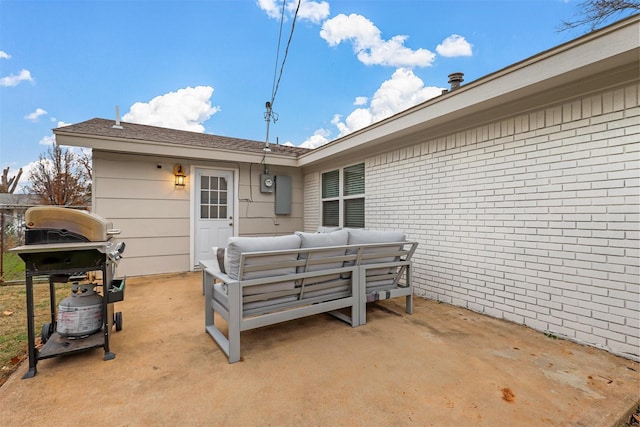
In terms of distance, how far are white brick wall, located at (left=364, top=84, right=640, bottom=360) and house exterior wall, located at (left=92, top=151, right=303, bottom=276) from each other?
4508 millimetres

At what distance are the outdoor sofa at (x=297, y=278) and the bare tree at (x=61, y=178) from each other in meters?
10.1

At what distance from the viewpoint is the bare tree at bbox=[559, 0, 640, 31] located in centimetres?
420

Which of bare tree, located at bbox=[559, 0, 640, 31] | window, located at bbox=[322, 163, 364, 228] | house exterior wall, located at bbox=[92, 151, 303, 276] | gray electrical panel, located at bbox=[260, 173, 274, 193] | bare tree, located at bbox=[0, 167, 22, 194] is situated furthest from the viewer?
bare tree, located at bbox=[0, 167, 22, 194]

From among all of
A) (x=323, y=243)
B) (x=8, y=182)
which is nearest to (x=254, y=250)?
(x=323, y=243)

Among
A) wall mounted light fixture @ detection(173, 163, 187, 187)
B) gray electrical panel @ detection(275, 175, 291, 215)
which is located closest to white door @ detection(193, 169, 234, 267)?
wall mounted light fixture @ detection(173, 163, 187, 187)

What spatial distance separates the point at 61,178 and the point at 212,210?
7728 millimetres

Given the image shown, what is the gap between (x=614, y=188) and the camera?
7.77 ft

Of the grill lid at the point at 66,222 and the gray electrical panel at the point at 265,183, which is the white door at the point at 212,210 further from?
the grill lid at the point at 66,222

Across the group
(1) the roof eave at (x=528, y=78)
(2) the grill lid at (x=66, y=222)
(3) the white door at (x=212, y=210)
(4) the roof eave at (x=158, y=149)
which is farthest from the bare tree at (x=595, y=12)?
(2) the grill lid at (x=66, y=222)

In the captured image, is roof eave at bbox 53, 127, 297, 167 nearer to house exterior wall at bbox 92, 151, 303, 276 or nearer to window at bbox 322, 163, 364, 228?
house exterior wall at bbox 92, 151, 303, 276

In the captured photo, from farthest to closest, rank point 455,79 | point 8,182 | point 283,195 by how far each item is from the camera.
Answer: point 8,182 → point 283,195 → point 455,79

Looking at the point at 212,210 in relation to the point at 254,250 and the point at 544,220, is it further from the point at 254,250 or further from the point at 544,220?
the point at 544,220

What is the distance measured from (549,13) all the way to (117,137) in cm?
720

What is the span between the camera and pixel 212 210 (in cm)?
593
